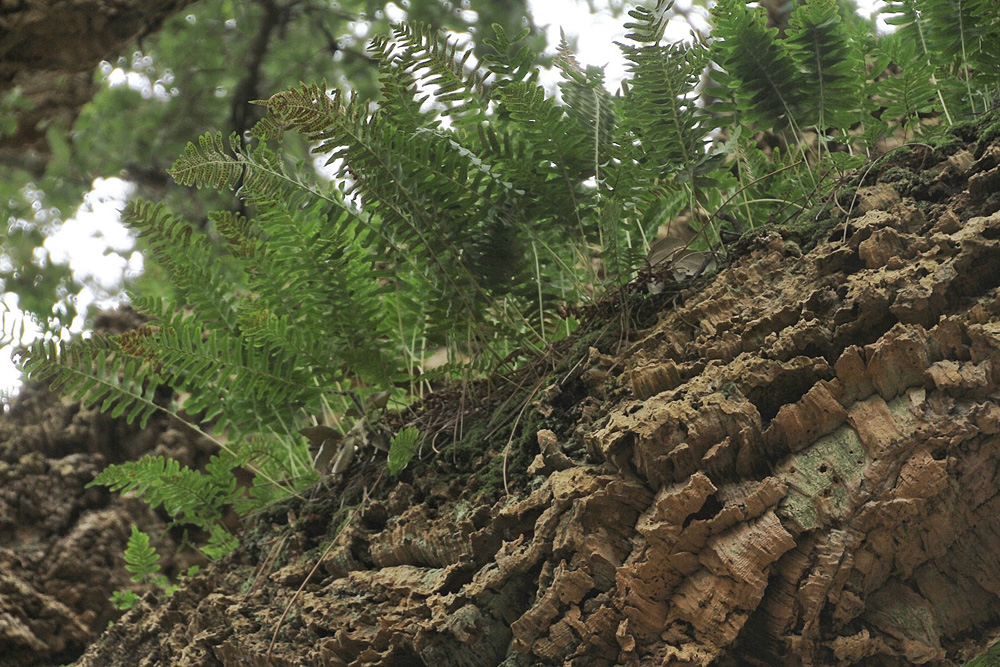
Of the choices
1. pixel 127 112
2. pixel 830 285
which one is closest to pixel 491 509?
pixel 830 285

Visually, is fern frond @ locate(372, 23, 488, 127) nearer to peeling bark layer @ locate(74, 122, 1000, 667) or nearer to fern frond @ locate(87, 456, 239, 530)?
peeling bark layer @ locate(74, 122, 1000, 667)

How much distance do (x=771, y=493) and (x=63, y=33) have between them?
9.92 ft

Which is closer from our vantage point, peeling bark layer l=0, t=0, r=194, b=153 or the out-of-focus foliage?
peeling bark layer l=0, t=0, r=194, b=153

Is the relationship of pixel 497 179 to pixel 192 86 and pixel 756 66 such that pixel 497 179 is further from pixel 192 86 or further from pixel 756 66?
pixel 192 86

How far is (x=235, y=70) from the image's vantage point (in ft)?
15.2

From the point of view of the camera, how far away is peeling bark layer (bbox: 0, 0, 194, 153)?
2.84m

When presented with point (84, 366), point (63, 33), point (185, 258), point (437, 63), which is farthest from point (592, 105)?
point (63, 33)

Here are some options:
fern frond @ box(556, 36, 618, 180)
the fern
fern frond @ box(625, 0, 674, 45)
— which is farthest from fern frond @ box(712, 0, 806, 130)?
fern frond @ box(556, 36, 618, 180)

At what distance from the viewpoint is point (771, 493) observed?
112 cm

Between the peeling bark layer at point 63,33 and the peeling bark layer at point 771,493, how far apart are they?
2487mm

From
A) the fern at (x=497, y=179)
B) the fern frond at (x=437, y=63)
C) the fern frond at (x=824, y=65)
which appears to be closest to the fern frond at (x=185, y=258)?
the fern at (x=497, y=179)

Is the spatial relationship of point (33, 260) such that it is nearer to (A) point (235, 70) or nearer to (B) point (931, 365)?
(A) point (235, 70)

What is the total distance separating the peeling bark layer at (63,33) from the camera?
284cm

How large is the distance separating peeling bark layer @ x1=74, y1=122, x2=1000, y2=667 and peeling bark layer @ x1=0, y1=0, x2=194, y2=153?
8.16 feet
